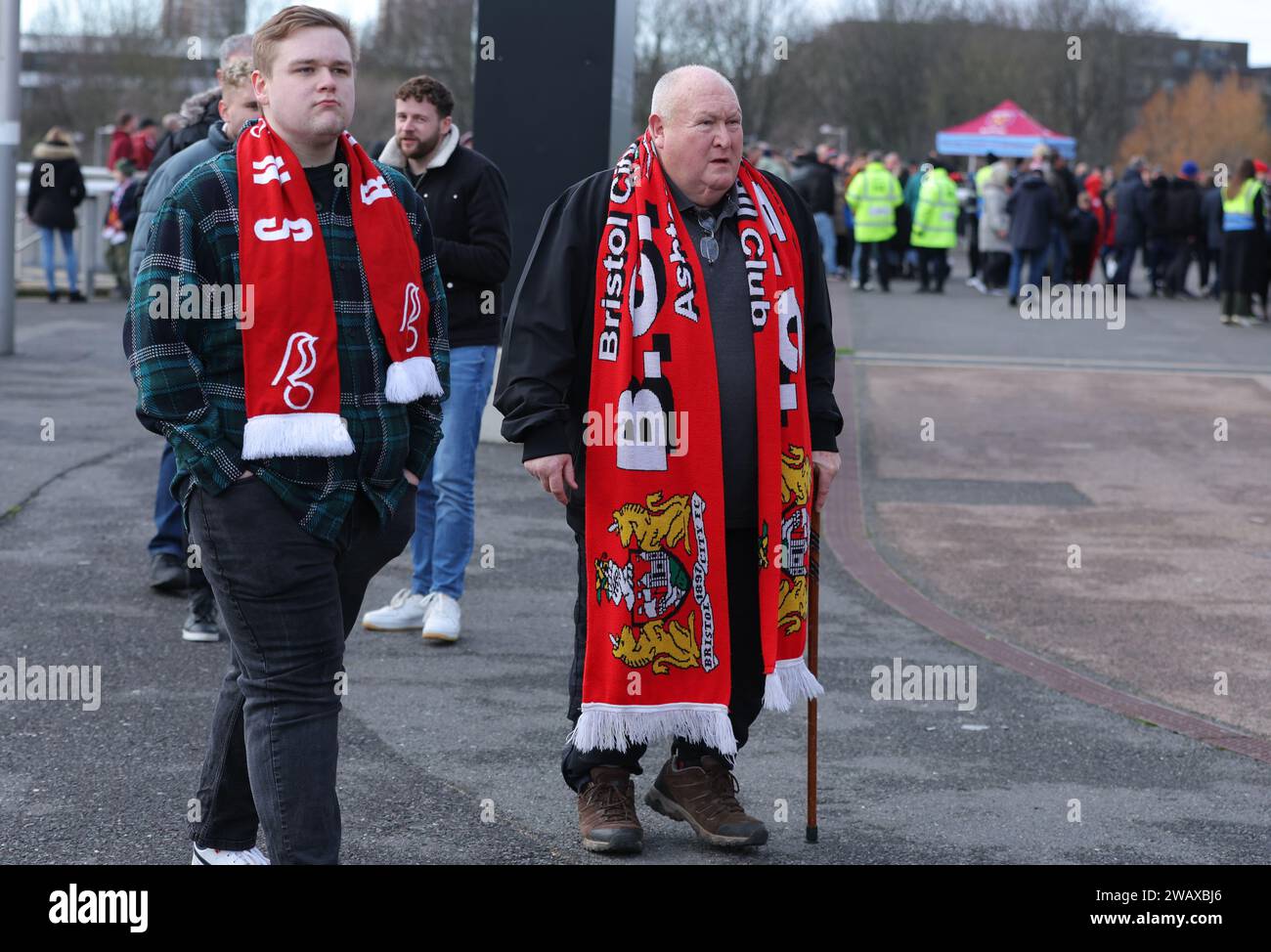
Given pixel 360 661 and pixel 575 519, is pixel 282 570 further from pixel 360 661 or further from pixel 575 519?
pixel 360 661

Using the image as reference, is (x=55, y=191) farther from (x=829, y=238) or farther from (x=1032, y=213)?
(x=1032, y=213)

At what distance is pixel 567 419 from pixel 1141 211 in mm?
22857

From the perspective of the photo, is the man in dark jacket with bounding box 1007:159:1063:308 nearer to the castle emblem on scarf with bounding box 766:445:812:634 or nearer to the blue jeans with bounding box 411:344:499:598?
the blue jeans with bounding box 411:344:499:598

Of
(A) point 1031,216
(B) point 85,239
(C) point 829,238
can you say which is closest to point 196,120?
(B) point 85,239

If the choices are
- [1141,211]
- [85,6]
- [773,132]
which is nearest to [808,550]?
[1141,211]

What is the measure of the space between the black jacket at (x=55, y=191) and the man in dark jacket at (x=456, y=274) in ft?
42.2

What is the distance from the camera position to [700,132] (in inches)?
168

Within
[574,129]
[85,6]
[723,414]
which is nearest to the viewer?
[723,414]

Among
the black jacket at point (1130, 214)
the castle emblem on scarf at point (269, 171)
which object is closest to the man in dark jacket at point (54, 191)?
the black jacket at point (1130, 214)

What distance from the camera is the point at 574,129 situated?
10.8 m

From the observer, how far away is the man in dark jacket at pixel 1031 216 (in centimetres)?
2153

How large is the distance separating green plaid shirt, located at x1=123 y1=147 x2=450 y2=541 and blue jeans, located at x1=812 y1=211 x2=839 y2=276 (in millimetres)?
20461

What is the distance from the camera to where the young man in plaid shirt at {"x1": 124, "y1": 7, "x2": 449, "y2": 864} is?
3.41 m

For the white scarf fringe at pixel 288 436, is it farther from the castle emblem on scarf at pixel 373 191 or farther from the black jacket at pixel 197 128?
the black jacket at pixel 197 128
